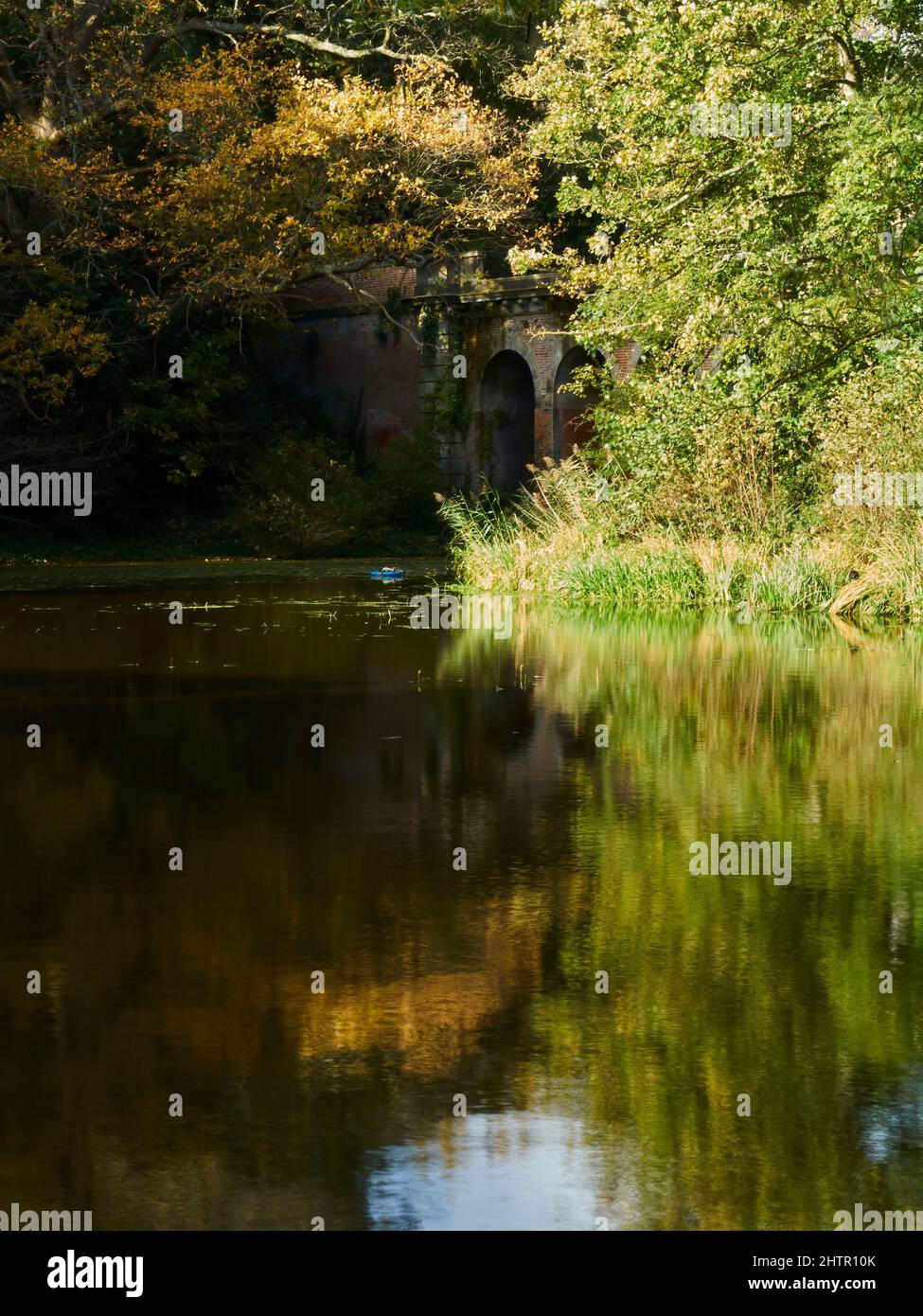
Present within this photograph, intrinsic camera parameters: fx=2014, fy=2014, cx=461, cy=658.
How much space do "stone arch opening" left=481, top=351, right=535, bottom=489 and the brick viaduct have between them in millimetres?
33

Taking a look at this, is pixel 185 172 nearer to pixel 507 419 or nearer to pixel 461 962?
pixel 507 419

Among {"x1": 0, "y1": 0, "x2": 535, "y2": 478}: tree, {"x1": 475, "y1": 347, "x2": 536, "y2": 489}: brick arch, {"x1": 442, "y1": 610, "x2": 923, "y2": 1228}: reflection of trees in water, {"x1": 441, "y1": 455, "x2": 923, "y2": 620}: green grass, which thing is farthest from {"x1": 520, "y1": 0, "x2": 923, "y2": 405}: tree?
{"x1": 475, "y1": 347, "x2": 536, "y2": 489}: brick arch

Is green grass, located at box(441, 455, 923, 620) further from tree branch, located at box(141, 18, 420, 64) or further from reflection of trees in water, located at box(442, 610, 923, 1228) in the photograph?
tree branch, located at box(141, 18, 420, 64)

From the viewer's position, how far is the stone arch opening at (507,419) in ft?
164

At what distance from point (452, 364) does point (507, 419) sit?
217cm

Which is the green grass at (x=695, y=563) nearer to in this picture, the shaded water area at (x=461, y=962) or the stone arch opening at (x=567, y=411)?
the shaded water area at (x=461, y=962)

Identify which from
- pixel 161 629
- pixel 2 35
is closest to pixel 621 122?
pixel 161 629

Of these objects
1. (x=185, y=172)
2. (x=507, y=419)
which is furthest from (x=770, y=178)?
(x=507, y=419)

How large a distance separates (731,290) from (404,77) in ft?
53.0

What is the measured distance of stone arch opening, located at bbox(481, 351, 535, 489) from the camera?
50125 mm

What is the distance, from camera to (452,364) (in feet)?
163

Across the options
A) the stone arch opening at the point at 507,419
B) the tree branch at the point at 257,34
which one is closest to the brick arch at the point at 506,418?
the stone arch opening at the point at 507,419

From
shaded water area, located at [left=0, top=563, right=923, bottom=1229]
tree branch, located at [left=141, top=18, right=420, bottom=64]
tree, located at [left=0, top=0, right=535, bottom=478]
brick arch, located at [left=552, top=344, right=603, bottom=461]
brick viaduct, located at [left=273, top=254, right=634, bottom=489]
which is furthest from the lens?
brick viaduct, located at [left=273, top=254, right=634, bottom=489]

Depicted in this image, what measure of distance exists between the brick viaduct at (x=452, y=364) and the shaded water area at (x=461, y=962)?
3336cm
